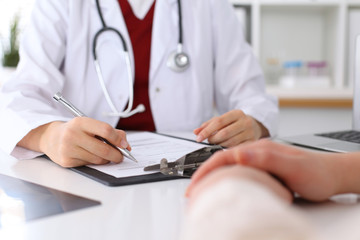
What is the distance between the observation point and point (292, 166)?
0.39 m

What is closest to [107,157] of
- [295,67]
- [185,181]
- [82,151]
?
[82,151]

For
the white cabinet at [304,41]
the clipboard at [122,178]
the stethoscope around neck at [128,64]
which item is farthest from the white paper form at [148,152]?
the white cabinet at [304,41]

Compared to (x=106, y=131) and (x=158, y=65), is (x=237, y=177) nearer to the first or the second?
(x=106, y=131)

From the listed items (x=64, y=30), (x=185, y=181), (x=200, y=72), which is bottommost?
(x=185, y=181)

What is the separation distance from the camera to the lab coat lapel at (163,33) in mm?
1140

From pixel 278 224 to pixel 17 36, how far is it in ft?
8.29

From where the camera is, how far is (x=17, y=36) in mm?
2498

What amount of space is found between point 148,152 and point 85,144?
0.12 metres

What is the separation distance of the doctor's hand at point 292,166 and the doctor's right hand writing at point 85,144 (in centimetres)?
29

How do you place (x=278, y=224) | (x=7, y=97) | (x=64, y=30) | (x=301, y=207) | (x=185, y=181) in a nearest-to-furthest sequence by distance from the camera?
(x=278, y=224) → (x=301, y=207) → (x=185, y=181) → (x=7, y=97) → (x=64, y=30)

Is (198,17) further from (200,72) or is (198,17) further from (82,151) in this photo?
(82,151)

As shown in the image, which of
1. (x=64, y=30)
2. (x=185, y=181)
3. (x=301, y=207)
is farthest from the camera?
(x=64, y=30)

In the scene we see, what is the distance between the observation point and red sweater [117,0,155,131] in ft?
3.77

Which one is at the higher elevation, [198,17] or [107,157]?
[198,17]
